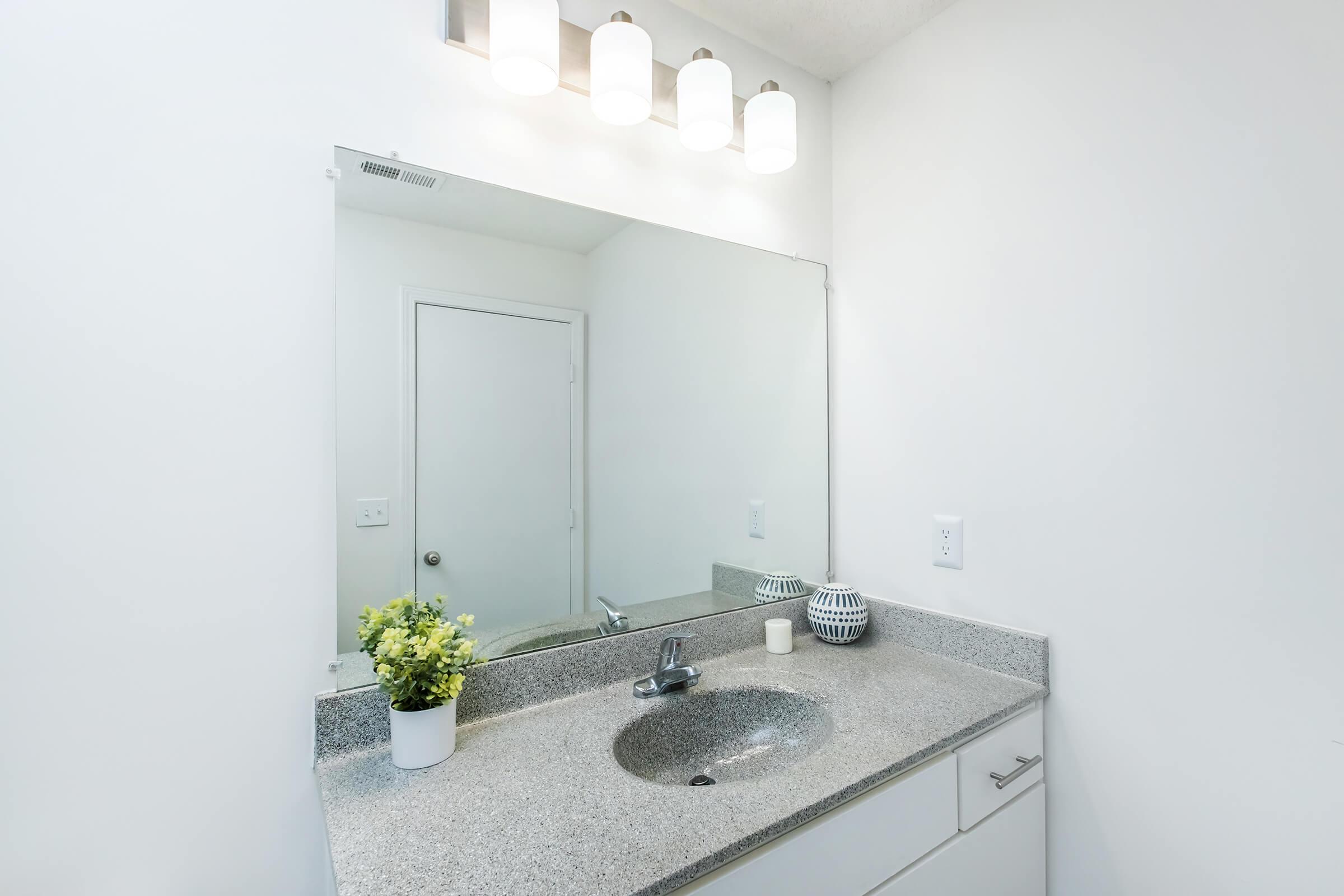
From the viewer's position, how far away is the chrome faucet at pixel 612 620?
51.0 inches

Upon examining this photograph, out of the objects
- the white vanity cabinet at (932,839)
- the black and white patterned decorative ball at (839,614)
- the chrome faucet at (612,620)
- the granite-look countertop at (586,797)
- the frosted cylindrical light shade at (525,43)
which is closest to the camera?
the granite-look countertop at (586,797)

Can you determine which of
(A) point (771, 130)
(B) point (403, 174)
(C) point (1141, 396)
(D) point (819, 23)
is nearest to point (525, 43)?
(B) point (403, 174)

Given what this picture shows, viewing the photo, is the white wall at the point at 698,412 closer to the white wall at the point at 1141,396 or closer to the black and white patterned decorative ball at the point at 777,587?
the black and white patterned decorative ball at the point at 777,587

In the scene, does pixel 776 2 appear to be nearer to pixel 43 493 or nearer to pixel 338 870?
pixel 43 493

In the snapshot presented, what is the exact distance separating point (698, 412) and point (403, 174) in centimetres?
82

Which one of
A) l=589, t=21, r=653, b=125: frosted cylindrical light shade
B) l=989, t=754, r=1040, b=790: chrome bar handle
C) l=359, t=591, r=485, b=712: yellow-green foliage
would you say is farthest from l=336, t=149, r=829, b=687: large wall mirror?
l=989, t=754, r=1040, b=790: chrome bar handle

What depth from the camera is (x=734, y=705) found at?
50.1 inches

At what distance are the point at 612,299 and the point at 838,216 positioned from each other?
778mm

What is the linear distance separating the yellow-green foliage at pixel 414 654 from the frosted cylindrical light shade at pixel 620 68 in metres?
1.02

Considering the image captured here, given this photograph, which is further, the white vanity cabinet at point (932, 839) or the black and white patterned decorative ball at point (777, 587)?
the black and white patterned decorative ball at point (777, 587)

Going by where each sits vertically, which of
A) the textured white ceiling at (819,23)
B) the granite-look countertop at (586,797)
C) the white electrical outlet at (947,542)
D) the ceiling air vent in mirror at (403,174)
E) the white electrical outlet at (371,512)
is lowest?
the granite-look countertop at (586,797)

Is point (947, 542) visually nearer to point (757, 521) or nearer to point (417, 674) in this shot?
point (757, 521)

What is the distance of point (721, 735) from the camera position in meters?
1.24

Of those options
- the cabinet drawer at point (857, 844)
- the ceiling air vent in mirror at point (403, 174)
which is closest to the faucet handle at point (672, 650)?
the cabinet drawer at point (857, 844)
